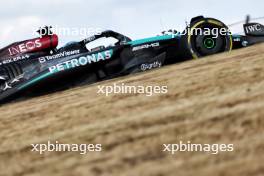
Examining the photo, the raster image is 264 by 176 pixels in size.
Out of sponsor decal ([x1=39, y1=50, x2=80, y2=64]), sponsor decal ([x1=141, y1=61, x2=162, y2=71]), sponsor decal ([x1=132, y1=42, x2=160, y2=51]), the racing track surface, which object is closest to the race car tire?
sponsor decal ([x1=132, y1=42, x2=160, y2=51])

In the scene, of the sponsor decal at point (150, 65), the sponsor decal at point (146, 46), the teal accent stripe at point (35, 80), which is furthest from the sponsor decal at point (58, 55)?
the sponsor decal at point (150, 65)

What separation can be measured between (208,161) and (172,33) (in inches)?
271

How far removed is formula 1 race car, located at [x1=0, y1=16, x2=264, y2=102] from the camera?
26.8 feet

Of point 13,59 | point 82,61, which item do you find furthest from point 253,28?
point 13,59

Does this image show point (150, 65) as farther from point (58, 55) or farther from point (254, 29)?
point (254, 29)

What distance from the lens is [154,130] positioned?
11.0 feet

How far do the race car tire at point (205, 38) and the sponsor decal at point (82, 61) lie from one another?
167 centimetres

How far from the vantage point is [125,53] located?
29.0 ft

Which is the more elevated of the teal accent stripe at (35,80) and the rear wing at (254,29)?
the rear wing at (254,29)

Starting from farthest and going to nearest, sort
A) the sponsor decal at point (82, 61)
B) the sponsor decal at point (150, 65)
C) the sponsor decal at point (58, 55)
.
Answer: the sponsor decal at point (150, 65)
the sponsor decal at point (58, 55)
the sponsor decal at point (82, 61)

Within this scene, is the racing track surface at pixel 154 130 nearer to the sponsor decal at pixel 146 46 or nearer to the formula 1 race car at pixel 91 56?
the formula 1 race car at pixel 91 56

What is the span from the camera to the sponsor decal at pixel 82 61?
8.29 meters

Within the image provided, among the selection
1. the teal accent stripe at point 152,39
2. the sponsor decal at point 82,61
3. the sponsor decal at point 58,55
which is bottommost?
the sponsor decal at point 82,61

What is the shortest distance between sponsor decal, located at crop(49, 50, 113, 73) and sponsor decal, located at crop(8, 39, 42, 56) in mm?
796
